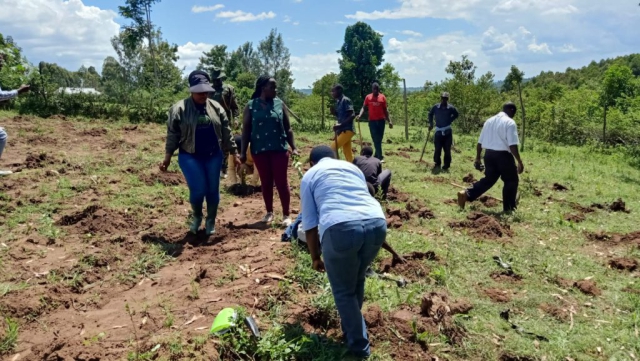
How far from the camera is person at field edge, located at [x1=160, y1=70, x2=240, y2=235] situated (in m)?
5.24

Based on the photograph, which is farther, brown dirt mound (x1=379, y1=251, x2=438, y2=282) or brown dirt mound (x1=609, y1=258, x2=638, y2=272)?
brown dirt mound (x1=609, y1=258, x2=638, y2=272)

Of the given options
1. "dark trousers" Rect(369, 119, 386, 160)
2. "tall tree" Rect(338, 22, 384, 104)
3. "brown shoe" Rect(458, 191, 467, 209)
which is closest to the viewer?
"brown shoe" Rect(458, 191, 467, 209)

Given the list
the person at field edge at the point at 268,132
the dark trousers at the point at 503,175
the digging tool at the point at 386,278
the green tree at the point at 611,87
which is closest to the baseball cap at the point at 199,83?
the person at field edge at the point at 268,132

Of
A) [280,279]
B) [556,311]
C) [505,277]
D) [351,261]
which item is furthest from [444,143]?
[351,261]

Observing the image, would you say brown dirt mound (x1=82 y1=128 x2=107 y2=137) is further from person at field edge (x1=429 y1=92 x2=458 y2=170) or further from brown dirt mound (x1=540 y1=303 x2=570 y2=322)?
brown dirt mound (x1=540 y1=303 x2=570 y2=322)

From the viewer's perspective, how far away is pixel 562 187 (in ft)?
31.5

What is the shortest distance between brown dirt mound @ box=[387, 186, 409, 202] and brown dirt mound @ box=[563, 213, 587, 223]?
2.52m

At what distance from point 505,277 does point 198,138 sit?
3704 millimetres

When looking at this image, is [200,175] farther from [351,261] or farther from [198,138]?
[351,261]

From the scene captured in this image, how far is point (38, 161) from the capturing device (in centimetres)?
942

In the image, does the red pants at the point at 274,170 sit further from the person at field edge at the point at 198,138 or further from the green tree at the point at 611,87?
the green tree at the point at 611,87

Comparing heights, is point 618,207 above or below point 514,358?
above

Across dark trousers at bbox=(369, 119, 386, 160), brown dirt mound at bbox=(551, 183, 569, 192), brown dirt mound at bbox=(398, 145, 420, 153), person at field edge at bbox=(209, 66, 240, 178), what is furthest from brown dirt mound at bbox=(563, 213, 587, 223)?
brown dirt mound at bbox=(398, 145, 420, 153)

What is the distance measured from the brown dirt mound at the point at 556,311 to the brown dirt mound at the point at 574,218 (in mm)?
3309
